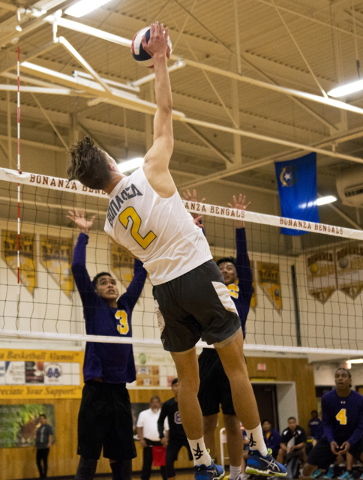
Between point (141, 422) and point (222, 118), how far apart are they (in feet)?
30.0

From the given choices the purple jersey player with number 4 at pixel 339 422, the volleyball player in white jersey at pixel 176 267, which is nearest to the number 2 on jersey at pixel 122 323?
the volleyball player in white jersey at pixel 176 267

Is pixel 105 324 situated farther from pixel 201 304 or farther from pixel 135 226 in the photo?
pixel 201 304

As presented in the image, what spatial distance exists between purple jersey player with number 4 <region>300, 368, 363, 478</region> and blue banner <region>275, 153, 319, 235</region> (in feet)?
18.2

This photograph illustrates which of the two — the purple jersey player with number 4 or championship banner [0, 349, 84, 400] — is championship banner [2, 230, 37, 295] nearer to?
championship banner [0, 349, 84, 400]

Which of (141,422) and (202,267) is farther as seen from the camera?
(141,422)

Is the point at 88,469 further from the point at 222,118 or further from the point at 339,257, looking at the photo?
the point at 339,257

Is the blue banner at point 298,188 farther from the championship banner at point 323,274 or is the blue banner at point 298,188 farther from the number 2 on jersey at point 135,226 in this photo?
the number 2 on jersey at point 135,226

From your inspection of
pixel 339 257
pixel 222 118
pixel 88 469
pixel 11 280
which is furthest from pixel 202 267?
pixel 339 257

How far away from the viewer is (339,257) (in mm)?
20844

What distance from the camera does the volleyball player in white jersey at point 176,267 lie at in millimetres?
3586

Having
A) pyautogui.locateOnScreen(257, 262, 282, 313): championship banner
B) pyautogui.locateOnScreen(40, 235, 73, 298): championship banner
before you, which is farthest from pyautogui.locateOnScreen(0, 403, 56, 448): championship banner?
pyautogui.locateOnScreen(257, 262, 282, 313): championship banner

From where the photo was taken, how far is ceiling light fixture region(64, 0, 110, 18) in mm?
9391

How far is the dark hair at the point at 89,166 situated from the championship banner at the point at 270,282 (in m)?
17.4

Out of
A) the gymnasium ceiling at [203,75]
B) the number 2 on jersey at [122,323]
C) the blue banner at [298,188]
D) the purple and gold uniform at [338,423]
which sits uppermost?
the gymnasium ceiling at [203,75]
